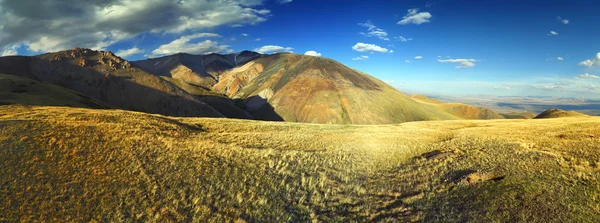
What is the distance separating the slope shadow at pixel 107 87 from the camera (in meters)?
157

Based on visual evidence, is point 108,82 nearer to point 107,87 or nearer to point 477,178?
point 107,87

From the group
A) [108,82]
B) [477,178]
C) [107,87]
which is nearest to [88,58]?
[108,82]

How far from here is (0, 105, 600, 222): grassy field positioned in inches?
738

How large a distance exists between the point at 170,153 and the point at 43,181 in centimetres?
1008

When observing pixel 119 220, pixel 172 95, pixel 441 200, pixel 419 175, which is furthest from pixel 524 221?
pixel 172 95

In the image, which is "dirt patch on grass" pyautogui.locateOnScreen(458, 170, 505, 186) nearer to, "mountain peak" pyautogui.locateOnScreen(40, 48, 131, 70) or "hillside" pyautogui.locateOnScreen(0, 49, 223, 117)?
"hillside" pyautogui.locateOnScreen(0, 49, 223, 117)

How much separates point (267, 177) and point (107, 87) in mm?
184431

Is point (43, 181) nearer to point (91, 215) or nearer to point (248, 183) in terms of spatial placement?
point (91, 215)

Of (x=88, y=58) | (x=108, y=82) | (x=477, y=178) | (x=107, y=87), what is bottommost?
(x=477, y=178)

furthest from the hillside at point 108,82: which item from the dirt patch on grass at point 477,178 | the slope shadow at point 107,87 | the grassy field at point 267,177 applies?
the dirt patch on grass at point 477,178

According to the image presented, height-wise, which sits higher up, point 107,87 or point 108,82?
point 108,82

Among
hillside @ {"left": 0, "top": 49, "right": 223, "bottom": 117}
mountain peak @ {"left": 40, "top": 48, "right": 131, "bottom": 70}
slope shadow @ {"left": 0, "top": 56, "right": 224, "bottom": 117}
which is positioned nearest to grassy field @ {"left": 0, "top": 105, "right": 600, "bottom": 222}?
slope shadow @ {"left": 0, "top": 56, "right": 224, "bottom": 117}

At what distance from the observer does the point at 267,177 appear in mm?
26125

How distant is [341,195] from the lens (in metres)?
23.5
